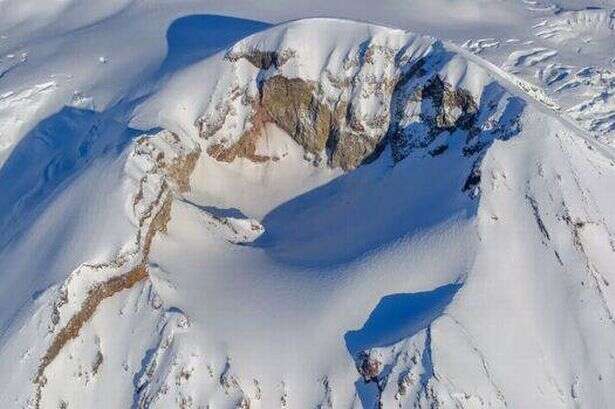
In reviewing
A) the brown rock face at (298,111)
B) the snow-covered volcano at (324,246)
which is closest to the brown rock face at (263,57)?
the snow-covered volcano at (324,246)

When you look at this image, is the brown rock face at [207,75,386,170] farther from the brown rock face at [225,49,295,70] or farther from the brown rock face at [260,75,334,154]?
the brown rock face at [225,49,295,70]

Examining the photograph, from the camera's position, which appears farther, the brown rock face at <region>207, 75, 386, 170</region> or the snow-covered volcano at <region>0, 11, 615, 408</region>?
the brown rock face at <region>207, 75, 386, 170</region>

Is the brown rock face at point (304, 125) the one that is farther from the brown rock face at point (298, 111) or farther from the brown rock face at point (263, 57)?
the brown rock face at point (263, 57)

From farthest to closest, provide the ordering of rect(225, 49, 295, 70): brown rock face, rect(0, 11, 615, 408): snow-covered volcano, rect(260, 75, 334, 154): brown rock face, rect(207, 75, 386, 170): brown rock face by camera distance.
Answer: rect(225, 49, 295, 70): brown rock face → rect(260, 75, 334, 154): brown rock face → rect(207, 75, 386, 170): brown rock face → rect(0, 11, 615, 408): snow-covered volcano

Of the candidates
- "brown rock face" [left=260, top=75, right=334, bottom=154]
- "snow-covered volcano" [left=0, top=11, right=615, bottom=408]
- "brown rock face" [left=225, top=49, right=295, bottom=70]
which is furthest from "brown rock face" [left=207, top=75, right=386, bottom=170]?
"brown rock face" [left=225, top=49, right=295, bottom=70]

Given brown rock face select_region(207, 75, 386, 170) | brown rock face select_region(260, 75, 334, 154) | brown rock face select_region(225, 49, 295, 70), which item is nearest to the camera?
brown rock face select_region(207, 75, 386, 170)

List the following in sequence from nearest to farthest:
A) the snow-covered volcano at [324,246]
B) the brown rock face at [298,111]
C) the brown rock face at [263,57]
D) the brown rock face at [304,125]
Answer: the snow-covered volcano at [324,246], the brown rock face at [304,125], the brown rock face at [298,111], the brown rock face at [263,57]

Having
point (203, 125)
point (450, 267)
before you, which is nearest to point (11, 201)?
point (203, 125)

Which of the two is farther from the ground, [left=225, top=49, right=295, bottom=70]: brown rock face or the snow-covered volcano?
[left=225, top=49, right=295, bottom=70]: brown rock face

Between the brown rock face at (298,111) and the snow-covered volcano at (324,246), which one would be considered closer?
the snow-covered volcano at (324,246)
